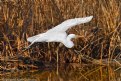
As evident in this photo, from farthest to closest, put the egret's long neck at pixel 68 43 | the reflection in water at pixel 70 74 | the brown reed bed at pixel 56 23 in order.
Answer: the brown reed bed at pixel 56 23 → the egret's long neck at pixel 68 43 → the reflection in water at pixel 70 74

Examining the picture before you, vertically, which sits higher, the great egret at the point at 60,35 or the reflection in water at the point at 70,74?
the great egret at the point at 60,35

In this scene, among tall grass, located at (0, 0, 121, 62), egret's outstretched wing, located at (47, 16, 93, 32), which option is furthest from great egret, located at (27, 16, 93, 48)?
tall grass, located at (0, 0, 121, 62)

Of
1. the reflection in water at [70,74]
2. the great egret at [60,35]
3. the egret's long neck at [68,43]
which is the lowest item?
the reflection in water at [70,74]

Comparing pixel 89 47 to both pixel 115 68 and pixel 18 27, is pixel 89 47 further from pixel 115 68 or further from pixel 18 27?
pixel 18 27

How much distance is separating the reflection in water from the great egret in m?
0.41

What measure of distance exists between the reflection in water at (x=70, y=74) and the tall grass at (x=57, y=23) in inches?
6.7

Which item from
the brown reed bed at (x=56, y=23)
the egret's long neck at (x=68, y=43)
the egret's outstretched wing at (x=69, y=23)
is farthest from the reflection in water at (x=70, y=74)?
the egret's outstretched wing at (x=69, y=23)

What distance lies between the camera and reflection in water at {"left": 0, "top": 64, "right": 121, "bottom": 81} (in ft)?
21.4

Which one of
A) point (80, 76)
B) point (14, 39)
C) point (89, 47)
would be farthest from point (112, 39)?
point (14, 39)

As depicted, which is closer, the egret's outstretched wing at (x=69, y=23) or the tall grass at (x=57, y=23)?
the egret's outstretched wing at (x=69, y=23)

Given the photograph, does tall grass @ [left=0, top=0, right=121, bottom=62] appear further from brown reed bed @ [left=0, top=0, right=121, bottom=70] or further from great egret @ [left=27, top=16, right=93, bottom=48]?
great egret @ [left=27, top=16, right=93, bottom=48]

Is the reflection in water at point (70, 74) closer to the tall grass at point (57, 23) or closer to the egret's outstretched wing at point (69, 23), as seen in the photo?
the tall grass at point (57, 23)

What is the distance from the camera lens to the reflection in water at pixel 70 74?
6508mm

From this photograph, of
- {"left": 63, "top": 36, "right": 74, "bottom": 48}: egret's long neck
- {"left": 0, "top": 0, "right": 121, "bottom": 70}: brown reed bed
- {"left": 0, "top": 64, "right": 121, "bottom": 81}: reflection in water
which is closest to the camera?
{"left": 0, "top": 64, "right": 121, "bottom": 81}: reflection in water
